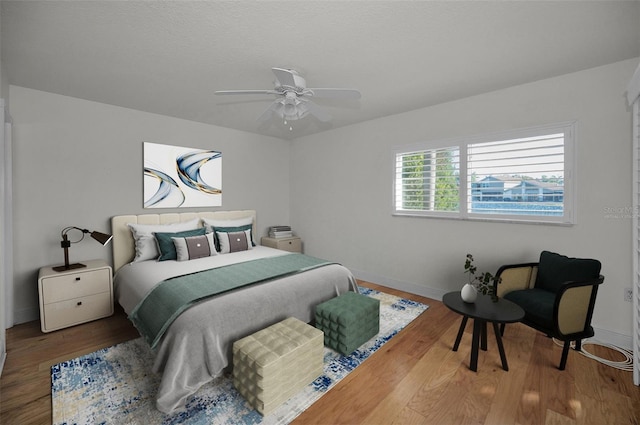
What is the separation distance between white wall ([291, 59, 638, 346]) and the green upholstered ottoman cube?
1476mm

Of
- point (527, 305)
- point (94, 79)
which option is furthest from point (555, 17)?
point (94, 79)

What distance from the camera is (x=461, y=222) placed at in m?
3.45

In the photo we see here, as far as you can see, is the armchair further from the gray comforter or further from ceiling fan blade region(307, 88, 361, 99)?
ceiling fan blade region(307, 88, 361, 99)

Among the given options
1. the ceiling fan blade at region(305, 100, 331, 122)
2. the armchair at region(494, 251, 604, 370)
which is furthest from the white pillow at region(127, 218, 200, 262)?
the armchair at region(494, 251, 604, 370)

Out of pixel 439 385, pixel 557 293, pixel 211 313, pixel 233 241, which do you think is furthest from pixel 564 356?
pixel 233 241

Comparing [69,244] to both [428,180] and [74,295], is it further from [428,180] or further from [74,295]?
[428,180]

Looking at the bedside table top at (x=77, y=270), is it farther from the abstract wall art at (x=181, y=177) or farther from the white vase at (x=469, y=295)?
the white vase at (x=469, y=295)

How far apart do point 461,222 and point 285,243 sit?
284 cm

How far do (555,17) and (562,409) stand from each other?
2570 mm

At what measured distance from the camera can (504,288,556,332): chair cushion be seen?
2.25 metres

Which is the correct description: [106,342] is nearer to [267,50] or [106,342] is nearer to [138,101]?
[138,101]

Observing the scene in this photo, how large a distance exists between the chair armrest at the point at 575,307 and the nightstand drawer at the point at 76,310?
4.29 meters

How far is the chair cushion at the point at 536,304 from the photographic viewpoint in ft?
7.38

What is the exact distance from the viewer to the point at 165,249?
133 inches
